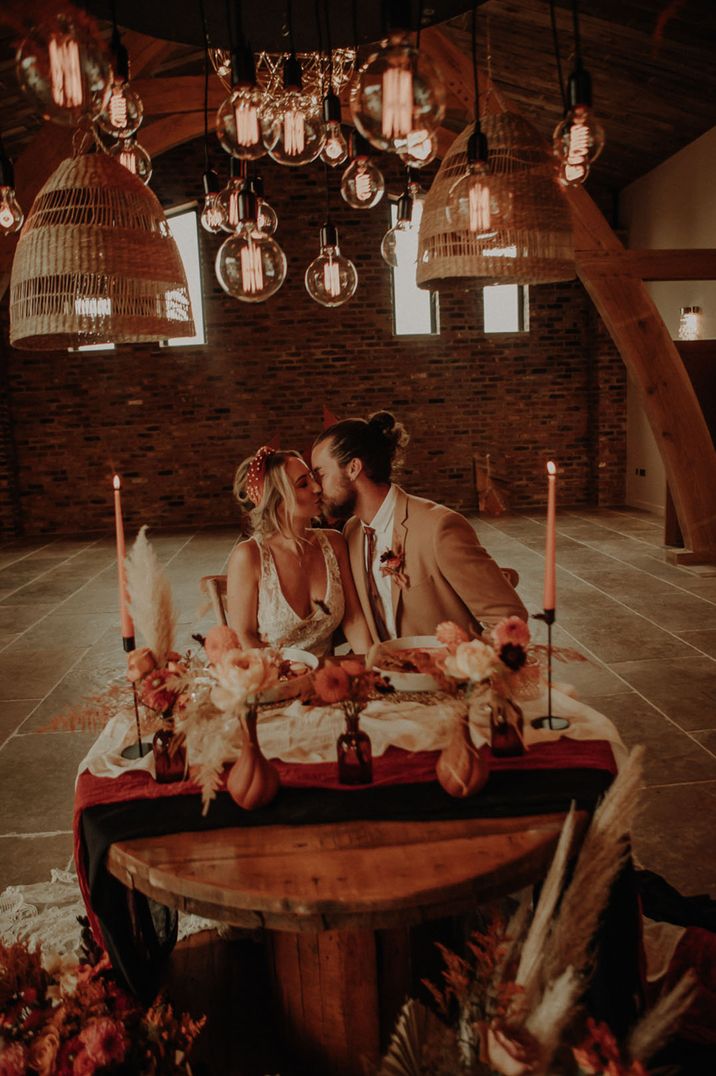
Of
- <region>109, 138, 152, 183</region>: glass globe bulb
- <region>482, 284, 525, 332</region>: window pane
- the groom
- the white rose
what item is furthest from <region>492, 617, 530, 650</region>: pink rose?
<region>482, 284, 525, 332</region>: window pane

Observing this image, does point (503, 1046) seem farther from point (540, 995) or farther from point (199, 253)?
point (199, 253)

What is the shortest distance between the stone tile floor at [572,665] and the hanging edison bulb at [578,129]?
1724 mm

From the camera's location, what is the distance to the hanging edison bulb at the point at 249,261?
6.68ft

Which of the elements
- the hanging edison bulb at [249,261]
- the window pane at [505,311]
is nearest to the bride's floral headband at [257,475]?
the hanging edison bulb at [249,261]

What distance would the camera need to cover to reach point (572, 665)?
4215 millimetres

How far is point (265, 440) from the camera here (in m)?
9.77

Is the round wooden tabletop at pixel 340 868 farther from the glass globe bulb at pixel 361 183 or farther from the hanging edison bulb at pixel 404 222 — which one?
the hanging edison bulb at pixel 404 222

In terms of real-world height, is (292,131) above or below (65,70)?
above

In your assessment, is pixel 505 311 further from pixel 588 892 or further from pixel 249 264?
pixel 588 892

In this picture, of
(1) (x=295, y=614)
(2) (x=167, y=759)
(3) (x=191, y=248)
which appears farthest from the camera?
(3) (x=191, y=248)

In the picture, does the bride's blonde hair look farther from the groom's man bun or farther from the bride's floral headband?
the groom's man bun

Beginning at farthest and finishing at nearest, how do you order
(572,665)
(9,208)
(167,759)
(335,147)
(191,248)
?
(191,248) → (572,665) → (335,147) → (9,208) → (167,759)

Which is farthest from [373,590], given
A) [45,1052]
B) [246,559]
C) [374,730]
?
[45,1052]

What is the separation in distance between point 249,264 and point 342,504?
843mm
